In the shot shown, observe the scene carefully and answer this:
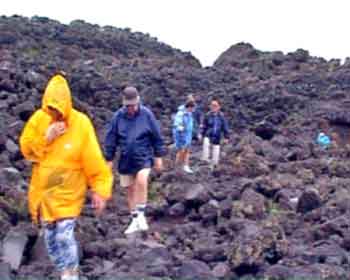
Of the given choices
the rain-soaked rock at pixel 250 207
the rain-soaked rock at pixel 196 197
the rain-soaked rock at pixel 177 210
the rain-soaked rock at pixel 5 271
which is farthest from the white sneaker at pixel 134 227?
the rain-soaked rock at pixel 5 271

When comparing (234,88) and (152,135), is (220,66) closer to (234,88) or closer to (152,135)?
(234,88)

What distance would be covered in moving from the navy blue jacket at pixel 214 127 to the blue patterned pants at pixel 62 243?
38.8 feet

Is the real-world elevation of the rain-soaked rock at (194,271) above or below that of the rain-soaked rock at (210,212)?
below

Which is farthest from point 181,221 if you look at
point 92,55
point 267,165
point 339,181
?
point 92,55

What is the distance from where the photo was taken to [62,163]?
797 cm

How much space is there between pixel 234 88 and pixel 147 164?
22.7 metres

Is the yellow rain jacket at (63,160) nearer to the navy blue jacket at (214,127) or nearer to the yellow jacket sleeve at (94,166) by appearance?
the yellow jacket sleeve at (94,166)

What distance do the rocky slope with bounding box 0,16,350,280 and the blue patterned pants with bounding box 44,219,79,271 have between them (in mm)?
1008

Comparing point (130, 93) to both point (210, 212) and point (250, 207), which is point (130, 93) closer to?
point (210, 212)

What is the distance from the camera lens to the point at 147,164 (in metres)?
11.7

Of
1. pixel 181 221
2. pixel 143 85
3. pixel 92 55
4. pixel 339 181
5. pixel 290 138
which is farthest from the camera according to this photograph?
pixel 92 55

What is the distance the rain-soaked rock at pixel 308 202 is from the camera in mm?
13992

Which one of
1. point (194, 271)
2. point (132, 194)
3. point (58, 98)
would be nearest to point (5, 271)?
point (194, 271)

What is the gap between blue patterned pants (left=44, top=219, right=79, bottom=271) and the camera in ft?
26.6
